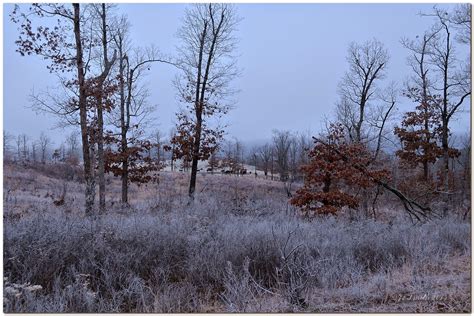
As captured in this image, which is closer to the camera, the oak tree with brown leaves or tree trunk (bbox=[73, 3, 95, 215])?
tree trunk (bbox=[73, 3, 95, 215])

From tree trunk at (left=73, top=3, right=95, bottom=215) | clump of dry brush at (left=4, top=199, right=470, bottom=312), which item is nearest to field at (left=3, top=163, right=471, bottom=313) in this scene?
clump of dry brush at (left=4, top=199, right=470, bottom=312)

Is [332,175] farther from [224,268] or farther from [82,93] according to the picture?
Result: [82,93]

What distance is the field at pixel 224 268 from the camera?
466 cm

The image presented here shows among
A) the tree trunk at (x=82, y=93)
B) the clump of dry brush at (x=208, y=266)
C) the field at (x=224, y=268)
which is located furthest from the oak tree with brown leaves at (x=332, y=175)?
the tree trunk at (x=82, y=93)

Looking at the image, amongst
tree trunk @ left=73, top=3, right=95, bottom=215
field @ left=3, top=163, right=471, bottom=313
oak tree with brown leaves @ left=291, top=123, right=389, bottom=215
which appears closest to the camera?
field @ left=3, top=163, right=471, bottom=313

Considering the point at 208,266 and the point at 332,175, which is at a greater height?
the point at 332,175

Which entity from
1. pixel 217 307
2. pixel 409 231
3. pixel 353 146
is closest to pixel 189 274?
pixel 217 307

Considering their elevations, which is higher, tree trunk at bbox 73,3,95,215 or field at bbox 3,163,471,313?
tree trunk at bbox 73,3,95,215

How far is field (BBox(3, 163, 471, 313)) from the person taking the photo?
4660 mm

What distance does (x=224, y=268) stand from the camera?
6066mm

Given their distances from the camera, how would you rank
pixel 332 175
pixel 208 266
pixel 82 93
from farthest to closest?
pixel 332 175 → pixel 82 93 → pixel 208 266

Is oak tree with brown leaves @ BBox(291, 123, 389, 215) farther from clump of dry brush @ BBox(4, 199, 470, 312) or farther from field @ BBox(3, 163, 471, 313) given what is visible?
clump of dry brush @ BBox(4, 199, 470, 312)

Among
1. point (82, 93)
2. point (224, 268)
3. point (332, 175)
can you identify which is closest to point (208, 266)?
point (224, 268)

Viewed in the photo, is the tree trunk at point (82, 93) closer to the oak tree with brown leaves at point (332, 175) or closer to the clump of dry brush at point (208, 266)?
the clump of dry brush at point (208, 266)
